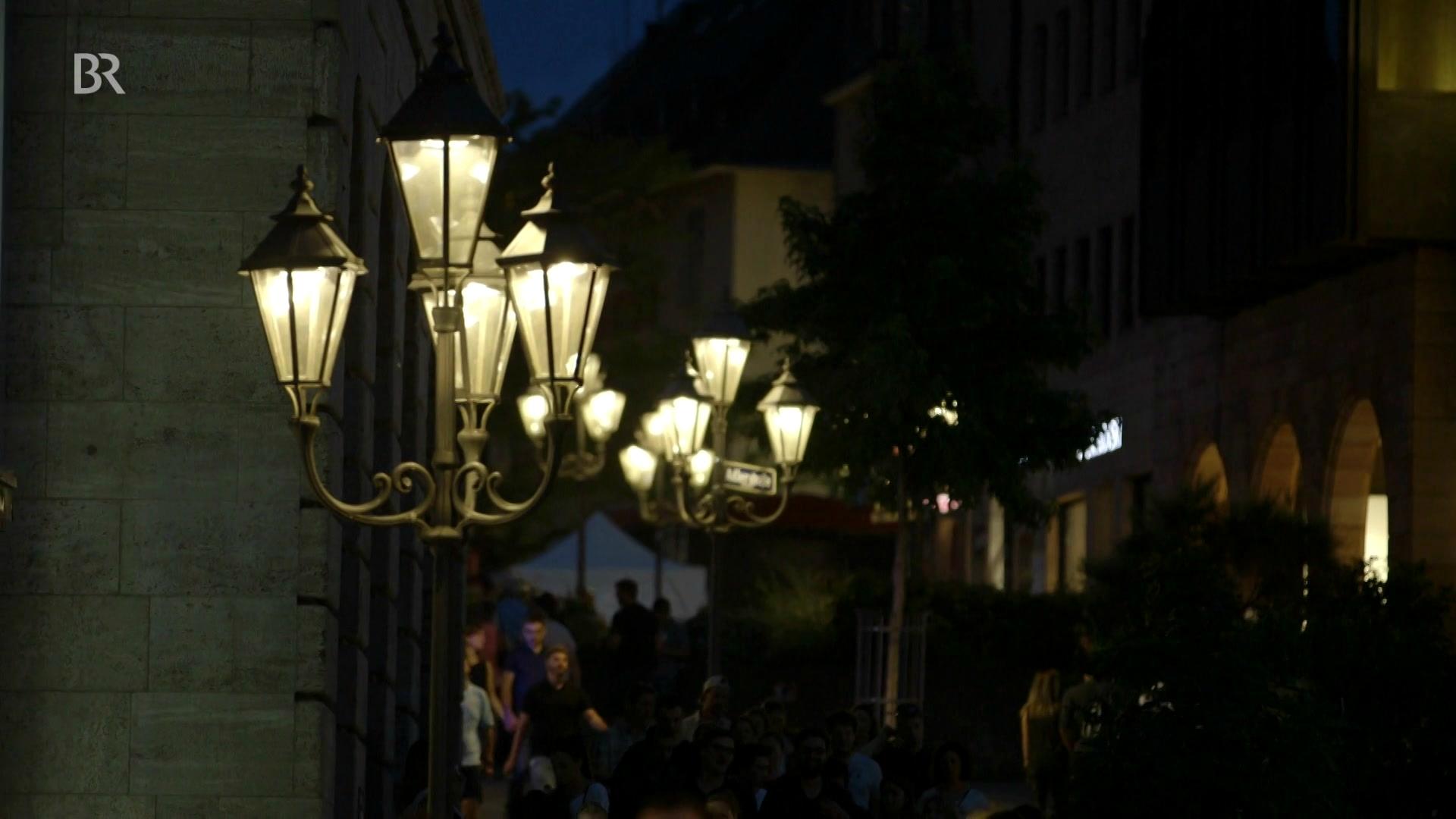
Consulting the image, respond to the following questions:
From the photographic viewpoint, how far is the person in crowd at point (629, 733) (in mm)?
19766

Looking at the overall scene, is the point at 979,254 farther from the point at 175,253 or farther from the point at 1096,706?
the point at 175,253

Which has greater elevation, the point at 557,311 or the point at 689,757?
the point at 557,311

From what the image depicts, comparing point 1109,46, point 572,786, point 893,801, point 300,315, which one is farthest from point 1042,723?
point 1109,46

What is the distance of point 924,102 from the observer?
28.7 meters

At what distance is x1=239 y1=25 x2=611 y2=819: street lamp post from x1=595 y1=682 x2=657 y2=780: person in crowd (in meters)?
8.39

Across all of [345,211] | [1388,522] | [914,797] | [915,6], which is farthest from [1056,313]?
[915,6]

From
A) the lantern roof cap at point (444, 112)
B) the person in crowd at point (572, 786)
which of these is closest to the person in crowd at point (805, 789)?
the person in crowd at point (572, 786)

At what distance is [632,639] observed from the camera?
30500 millimetres

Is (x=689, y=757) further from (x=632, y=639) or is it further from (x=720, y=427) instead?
(x=632, y=639)

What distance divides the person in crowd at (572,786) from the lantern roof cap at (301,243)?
475cm

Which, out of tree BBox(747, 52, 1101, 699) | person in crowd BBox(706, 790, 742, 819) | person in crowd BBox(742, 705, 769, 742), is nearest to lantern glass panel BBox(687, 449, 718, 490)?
tree BBox(747, 52, 1101, 699)

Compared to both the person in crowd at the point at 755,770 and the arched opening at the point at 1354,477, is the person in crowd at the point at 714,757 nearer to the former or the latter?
the person in crowd at the point at 755,770

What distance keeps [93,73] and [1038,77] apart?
35970mm

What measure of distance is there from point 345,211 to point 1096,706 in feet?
17.7
